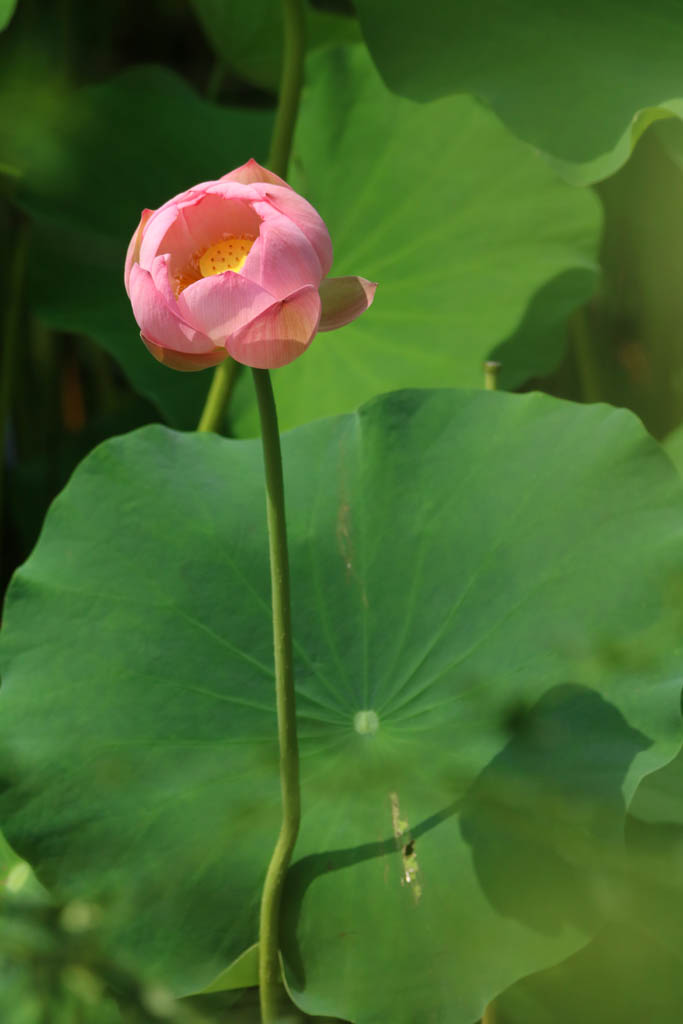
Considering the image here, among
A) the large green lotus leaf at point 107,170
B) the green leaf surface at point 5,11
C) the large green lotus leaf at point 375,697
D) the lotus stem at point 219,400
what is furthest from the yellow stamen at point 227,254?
the large green lotus leaf at point 107,170

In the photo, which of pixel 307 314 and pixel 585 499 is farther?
pixel 585 499

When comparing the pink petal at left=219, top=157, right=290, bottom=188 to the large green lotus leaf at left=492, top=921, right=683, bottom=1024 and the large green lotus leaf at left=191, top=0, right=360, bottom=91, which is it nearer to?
the large green lotus leaf at left=492, top=921, right=683, bottom=1024

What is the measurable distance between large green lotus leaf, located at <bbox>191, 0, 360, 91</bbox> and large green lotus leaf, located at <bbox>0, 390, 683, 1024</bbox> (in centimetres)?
65

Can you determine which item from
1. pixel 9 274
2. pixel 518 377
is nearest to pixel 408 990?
pixel 518 377

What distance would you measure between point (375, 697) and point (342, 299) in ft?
0.96

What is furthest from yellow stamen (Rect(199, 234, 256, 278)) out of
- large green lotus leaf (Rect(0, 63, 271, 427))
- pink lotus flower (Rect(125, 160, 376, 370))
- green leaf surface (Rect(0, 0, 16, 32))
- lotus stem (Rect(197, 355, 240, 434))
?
large green lotus leaf (Rect(0, 63, 271, 427))

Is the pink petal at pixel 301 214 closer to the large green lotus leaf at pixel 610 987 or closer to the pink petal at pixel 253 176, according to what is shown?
the pink petal at pixel 253 176

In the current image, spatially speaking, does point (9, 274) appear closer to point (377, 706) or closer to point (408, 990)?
point (377, 706)

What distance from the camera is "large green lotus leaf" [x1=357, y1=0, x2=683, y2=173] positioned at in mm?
755

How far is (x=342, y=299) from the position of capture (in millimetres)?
485

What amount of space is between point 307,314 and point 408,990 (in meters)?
0.39

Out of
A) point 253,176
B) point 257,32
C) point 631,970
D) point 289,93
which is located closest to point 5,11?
point 289,93

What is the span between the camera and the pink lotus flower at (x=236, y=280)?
17.4 inches

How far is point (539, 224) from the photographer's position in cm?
108
